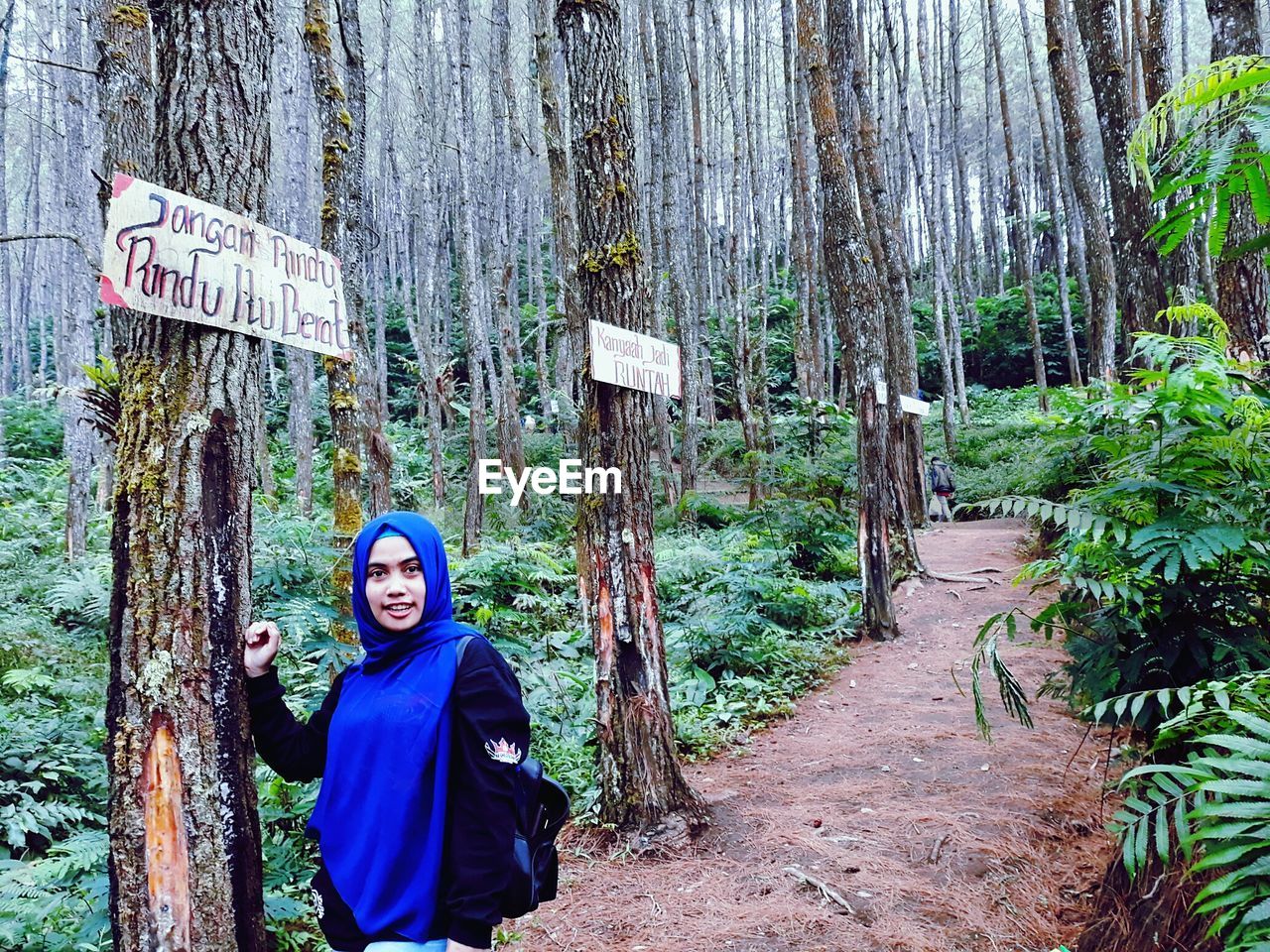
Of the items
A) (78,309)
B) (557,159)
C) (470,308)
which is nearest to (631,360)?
(557,159)

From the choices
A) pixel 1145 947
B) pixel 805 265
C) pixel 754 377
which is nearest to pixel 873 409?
pixel 1145 947

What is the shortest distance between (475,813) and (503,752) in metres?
0.13

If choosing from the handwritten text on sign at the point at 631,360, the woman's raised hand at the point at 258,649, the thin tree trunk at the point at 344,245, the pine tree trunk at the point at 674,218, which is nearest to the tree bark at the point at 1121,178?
the handwritten text on sign at the point at 631,360

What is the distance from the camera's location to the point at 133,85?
490 cm

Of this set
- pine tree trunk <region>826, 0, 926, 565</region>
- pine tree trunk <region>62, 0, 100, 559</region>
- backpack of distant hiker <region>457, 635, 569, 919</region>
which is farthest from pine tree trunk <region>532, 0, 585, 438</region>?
backpack of distant hiker <region>457, 635, 569, 919</region>

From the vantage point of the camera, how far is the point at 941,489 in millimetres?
12953

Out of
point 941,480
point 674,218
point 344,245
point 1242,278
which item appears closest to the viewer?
point 1242,278

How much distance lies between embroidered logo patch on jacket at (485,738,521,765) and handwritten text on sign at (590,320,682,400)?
2165 millimetres

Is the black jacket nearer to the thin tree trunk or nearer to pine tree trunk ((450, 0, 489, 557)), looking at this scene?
the thin tree trunk

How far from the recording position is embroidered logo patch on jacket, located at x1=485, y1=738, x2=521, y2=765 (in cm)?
159

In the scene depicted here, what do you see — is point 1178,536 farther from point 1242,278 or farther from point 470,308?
point 470,308

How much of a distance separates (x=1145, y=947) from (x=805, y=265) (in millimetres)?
14183

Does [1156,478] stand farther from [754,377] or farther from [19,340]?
[19,340]

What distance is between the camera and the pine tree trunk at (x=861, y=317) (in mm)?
6887
